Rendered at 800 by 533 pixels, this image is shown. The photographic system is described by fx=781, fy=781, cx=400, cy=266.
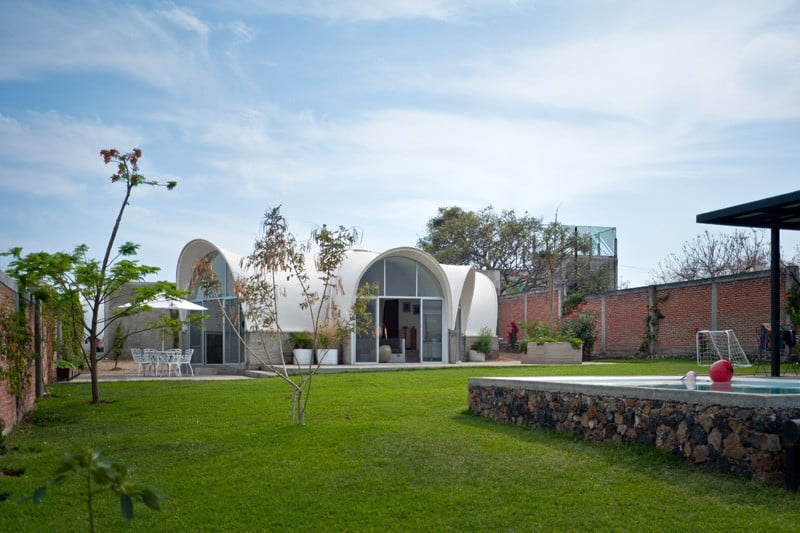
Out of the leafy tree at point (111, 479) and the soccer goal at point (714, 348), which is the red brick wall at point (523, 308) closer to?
the soccer goal at point (714, 348)

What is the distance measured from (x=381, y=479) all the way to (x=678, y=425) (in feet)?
7.85

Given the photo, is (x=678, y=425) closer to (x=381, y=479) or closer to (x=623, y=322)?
(x=381, y=479)

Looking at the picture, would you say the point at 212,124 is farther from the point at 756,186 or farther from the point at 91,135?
the point at 756,186

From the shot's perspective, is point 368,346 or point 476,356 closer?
point 368,346

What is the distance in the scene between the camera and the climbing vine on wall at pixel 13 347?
26.8 feet

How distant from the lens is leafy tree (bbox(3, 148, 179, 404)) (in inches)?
437

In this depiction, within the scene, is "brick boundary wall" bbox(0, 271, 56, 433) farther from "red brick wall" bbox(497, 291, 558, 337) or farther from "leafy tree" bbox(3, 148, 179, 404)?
"red brick wall" bbox(497, 291, 558, 337)

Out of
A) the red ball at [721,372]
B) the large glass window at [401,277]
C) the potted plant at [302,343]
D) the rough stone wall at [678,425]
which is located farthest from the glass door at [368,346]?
the red ball at [721,372]

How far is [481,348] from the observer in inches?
934

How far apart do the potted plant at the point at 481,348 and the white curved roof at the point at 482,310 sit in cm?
45

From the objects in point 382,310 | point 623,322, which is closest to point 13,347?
point 382,310

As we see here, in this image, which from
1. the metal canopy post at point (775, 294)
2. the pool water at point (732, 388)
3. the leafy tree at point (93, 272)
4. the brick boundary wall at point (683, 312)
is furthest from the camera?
the brick boundary wall at point (683, 312)

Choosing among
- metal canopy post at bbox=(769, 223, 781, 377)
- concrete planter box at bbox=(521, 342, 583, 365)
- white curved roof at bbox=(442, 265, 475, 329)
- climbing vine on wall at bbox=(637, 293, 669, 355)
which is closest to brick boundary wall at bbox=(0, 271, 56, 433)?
metal canopy post at bbox=(769, 223, 781, 377)

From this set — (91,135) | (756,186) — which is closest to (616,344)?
(756,186)
